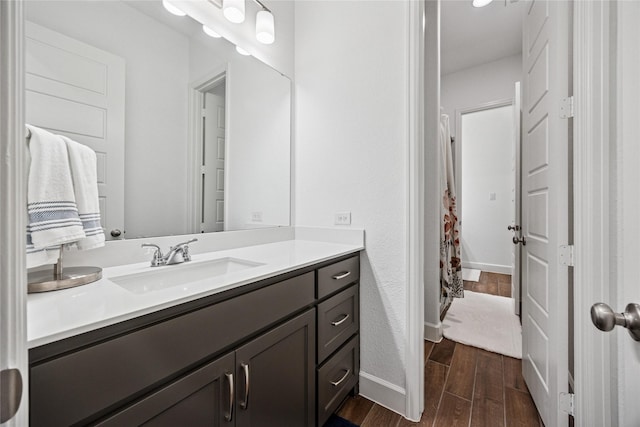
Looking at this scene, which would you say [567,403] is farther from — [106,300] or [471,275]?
[471,275]

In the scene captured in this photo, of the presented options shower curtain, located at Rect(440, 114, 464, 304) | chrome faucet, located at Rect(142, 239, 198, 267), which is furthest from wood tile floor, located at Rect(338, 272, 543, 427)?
chrome faucet, located at Rect(142, 239, 198, 267)

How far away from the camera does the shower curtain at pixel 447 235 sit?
2455 millimetres

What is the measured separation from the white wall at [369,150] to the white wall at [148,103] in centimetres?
80

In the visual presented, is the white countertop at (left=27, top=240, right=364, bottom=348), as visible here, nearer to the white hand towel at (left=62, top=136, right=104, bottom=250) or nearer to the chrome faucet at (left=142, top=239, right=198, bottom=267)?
the chrome faucet at (left=142, top=239, right=198, bottom=267)

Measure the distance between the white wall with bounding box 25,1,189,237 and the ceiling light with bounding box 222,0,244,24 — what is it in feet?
0.95

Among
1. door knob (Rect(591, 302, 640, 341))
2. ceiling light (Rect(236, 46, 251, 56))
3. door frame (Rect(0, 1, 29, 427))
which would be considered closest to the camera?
door frame (Rect(0, 1, 29, 427))

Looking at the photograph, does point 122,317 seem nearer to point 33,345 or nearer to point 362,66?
point 33,345

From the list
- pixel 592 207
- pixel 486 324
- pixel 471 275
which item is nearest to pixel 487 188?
pixel 471 275

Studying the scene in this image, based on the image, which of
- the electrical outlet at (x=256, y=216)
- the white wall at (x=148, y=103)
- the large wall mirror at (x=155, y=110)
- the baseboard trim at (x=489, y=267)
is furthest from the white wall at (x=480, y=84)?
the white wall at (x=148, y=103)

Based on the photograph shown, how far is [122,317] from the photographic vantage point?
2.05 ft

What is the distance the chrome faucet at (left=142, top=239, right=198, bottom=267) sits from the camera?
1143mm

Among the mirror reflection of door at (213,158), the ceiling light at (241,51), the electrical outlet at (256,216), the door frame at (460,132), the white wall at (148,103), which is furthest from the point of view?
the door frame at (460,132)

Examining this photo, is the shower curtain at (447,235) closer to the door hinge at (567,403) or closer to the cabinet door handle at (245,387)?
the door hinge at (567,403)

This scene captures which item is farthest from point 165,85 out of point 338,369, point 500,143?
point 500,143
